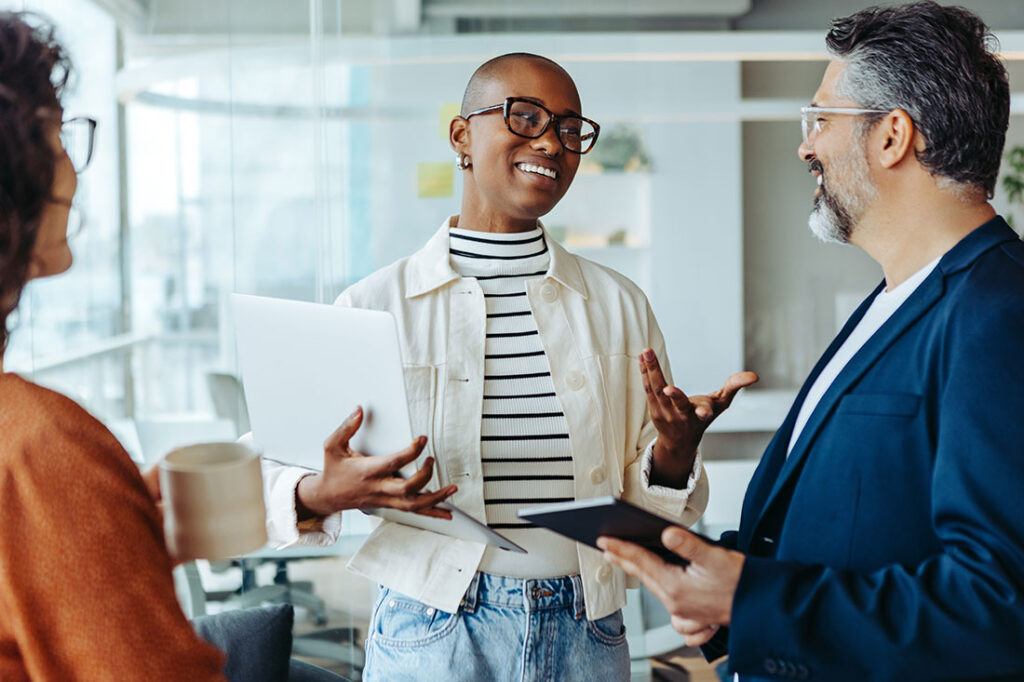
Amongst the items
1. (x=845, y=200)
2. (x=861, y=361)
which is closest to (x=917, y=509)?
(x=861, y=361)

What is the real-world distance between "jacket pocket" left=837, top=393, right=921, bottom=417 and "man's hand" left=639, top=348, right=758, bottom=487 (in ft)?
0.65

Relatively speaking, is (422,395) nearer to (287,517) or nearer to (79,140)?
(287,517)

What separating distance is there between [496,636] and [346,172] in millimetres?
2074

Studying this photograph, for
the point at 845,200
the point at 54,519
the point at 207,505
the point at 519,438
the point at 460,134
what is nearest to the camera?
the point at 54,519

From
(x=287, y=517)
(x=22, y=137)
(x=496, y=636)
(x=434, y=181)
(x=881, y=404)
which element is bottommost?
(x=496, y=636)

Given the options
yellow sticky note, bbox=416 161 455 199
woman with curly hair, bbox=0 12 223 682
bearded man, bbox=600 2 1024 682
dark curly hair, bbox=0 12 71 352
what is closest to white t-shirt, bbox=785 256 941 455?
bearded man, bbox=600 2 1024 682

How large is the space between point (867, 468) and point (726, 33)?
2455 mm

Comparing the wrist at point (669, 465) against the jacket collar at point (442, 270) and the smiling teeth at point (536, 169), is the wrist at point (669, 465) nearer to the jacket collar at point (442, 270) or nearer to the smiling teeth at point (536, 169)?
the jacket collar at point (442, 270)

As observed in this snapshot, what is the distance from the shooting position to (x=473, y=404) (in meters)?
1.65

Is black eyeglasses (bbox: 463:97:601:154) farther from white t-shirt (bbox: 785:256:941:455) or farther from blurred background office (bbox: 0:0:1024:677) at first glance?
blurred background office (bbox: 0:0:1024:677)

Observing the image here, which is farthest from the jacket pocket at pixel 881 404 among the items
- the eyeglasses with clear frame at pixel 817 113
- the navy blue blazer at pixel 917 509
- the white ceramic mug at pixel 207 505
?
the white ceramic mug at pixel 207 505

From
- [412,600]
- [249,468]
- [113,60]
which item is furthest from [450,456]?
[113,60]

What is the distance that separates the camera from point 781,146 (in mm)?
3410

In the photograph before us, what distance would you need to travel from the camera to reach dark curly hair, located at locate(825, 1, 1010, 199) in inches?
50.6
